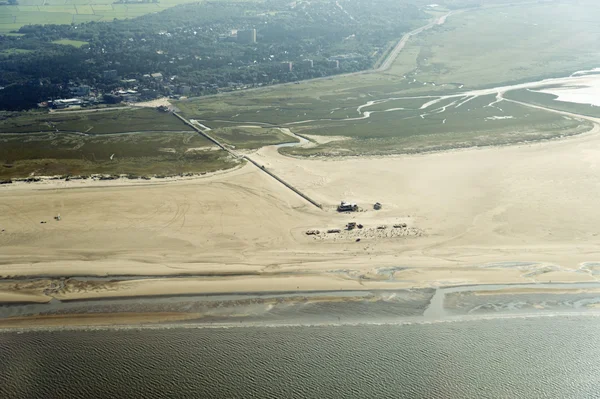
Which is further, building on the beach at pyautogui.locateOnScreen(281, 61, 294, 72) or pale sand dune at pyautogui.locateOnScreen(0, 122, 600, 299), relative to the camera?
building on the beach at pyautogui.locateOnScreen(281, 61, 294, 72)

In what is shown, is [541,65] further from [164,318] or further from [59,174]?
[164,318]

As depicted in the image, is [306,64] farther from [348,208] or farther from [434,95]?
[348,208]

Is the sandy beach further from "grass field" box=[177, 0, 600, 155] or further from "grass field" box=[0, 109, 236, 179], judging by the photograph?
"grass field" box=[177, 0, 600, 155]

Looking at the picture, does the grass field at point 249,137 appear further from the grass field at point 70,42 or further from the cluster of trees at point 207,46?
the grass field at point 70,42

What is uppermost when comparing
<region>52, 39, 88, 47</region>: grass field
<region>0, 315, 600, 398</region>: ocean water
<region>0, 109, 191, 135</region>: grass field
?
<region>52, 39, 88, 47</region>: grass field

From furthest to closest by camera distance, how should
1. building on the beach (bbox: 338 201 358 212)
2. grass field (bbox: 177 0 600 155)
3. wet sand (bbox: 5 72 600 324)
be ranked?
grass field (bbox: 177 0 600 155), building on the beach (bbox: 338 201 358 212), wet sand (bbox: 5 72 600 324)

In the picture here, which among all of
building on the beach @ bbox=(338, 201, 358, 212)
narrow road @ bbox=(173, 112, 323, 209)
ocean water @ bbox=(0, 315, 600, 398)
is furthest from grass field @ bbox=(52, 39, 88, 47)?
ocean water @ bbox=(0, 315, 600, 398)

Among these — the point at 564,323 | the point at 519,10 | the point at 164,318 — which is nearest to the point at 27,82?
the point at 164,318

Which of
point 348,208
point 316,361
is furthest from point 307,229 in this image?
point 316,361
